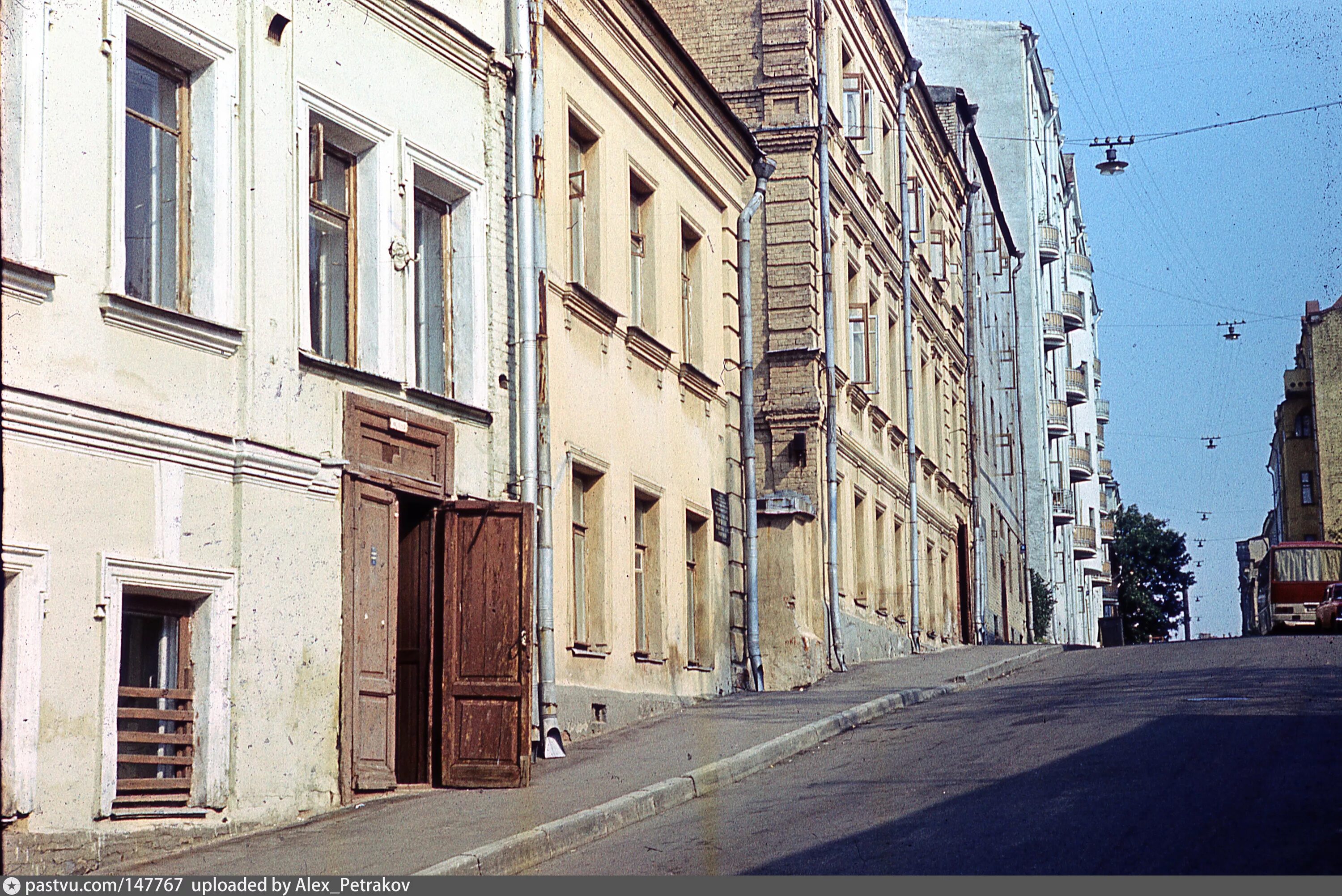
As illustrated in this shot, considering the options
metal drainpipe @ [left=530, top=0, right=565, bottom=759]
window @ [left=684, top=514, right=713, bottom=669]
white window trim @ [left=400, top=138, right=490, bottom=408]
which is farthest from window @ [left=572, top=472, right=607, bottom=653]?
window @ [left=684, top=514, right=713, bottom=669]

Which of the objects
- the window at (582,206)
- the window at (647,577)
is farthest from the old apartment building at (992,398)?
the window at (582,206)

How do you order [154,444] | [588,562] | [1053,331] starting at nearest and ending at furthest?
1. [154,444]
2. [588,562]
3. [1053,331]

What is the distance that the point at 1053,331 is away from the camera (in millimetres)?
60812

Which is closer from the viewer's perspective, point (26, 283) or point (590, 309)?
point (26, 283)

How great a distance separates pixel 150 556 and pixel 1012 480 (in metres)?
42.1

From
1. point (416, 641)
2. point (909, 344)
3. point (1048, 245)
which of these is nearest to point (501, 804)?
point (416, 641)

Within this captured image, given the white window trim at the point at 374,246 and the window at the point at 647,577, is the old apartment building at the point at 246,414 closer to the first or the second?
the white window trim at the point at 374,246

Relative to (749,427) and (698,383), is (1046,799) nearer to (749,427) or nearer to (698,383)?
(698,383)

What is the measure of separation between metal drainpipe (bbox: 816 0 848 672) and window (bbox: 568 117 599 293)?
838 centimetres

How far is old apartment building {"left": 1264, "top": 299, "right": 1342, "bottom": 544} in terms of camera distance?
6316cm

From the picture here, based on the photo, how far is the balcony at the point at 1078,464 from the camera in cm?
6391

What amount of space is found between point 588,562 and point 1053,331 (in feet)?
153

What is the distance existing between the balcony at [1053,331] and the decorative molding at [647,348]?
141ft

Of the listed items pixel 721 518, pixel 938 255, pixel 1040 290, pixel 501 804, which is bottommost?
pixel 501 804
